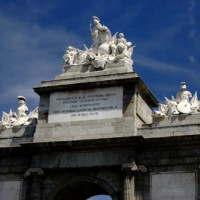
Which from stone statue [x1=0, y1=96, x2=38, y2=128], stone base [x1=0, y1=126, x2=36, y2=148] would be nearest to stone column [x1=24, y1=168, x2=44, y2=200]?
stone base [x1=0, y1=126, x2=36, y2=148]

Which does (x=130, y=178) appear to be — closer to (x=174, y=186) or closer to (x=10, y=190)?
(x=174, y=186)

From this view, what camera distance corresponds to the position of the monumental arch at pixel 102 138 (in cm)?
2212

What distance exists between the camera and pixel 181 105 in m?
23.5

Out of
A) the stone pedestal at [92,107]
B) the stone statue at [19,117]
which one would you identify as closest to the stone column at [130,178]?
the stone pedestal at [92,107]

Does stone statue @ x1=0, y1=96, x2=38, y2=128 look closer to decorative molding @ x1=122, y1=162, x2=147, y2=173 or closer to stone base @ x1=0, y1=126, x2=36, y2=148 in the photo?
stone base @ x1=0, y1=126, x2=36, y2=148

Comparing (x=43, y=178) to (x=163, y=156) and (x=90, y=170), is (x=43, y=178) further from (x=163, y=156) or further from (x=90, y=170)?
(x=163, y=156)

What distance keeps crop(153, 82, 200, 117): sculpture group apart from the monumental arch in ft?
0.13

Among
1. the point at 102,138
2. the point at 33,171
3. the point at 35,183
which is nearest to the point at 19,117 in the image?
the point at 33,171

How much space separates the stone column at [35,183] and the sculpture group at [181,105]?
5.20 metres

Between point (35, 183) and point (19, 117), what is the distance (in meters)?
3.85

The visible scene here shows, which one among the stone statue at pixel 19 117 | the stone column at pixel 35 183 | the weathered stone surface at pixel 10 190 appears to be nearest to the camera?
the stone column at pixel 35 183

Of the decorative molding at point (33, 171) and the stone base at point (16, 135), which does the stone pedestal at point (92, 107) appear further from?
the decorative molding at point (33, 171)

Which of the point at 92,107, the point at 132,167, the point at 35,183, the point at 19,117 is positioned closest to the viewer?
the point at 132,167

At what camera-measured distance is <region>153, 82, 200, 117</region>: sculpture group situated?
2330 cm
